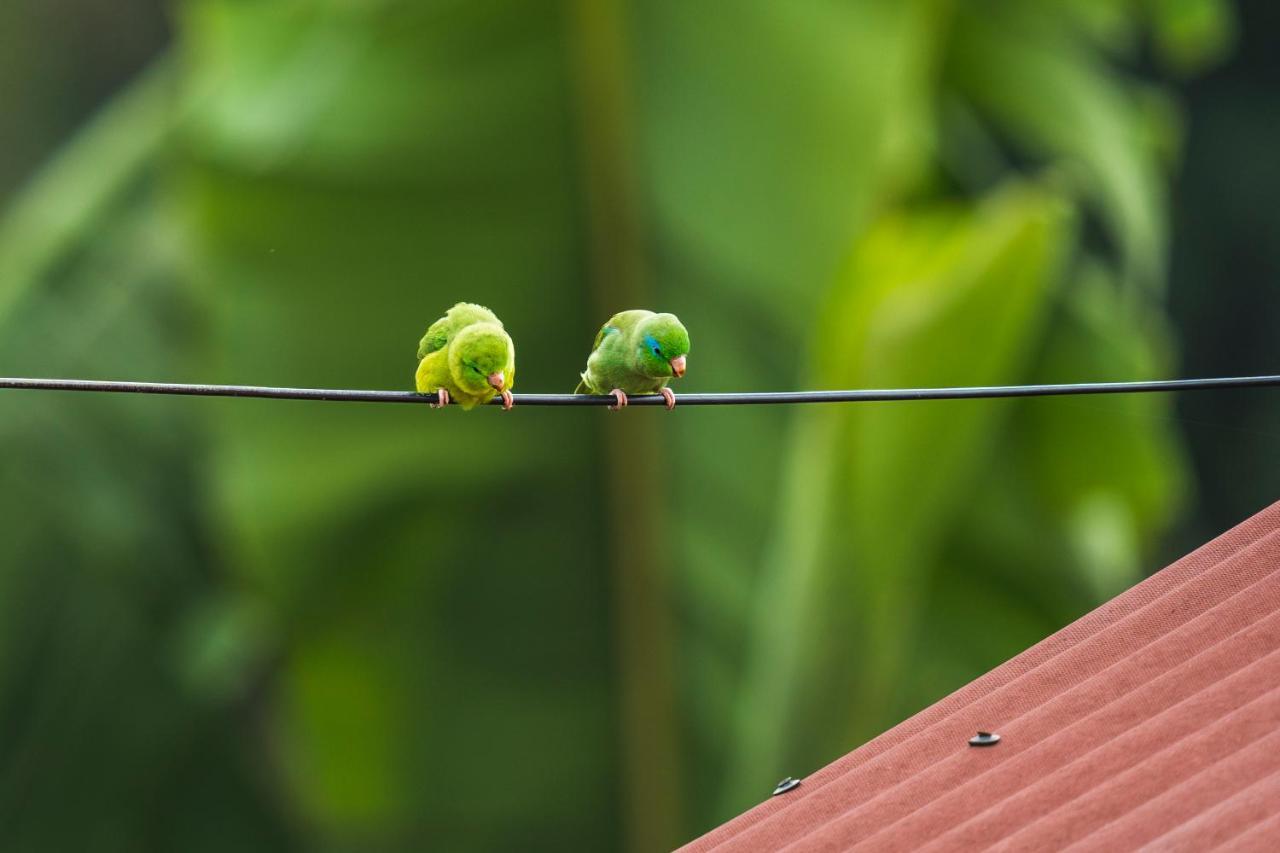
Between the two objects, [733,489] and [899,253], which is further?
[899,253]

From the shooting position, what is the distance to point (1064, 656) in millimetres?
1462

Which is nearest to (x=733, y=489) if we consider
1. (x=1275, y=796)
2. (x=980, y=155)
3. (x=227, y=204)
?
(x=227, y=204)

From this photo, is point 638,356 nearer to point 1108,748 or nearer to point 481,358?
point 481,358

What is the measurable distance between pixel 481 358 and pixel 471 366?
0.03ft

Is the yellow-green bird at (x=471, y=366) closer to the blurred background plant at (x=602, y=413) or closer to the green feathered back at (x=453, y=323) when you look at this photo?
the green feathered back at (x=453, y=323)

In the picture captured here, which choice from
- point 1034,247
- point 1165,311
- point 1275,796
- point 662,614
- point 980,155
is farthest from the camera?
point 1165,311

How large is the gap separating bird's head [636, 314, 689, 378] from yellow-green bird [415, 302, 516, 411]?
0.12m

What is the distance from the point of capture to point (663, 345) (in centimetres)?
144

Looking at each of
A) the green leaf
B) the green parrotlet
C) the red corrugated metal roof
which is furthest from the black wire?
the green leaf

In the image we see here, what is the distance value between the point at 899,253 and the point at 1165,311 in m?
7.24

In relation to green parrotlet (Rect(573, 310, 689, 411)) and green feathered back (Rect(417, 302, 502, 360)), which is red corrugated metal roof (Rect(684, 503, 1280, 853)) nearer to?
green parrotlet (Rect(573, 310, 689, 411))

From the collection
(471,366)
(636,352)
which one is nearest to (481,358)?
(471,366)

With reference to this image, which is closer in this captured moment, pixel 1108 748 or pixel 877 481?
pixel 1108 748

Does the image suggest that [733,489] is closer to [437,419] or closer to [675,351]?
[437,419]
